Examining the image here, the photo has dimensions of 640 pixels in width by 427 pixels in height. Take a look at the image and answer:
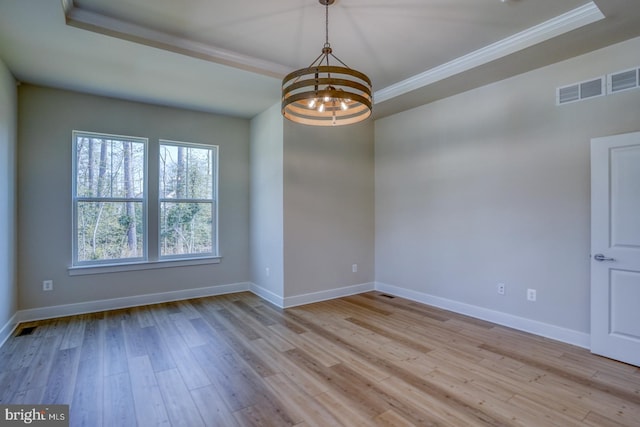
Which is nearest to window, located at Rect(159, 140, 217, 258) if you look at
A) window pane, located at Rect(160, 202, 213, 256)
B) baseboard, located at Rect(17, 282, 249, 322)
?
window pane, located at Rect(160, 202, 213, 256)

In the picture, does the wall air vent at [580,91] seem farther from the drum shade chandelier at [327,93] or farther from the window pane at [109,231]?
the window pane at [109,231]

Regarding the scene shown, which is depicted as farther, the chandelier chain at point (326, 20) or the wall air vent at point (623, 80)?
the wall air vent at point (623, 80)

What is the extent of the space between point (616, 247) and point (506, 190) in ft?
3.60

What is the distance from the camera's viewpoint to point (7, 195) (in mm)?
3432

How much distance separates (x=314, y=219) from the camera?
4664 millimetres

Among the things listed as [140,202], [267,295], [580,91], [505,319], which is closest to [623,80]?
[580,91]

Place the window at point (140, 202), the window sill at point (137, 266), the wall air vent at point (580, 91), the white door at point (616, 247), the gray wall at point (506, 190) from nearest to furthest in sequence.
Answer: the white door at point (616, 247), the wall air vent at point (580, 91), the gray wall at point (506, 190), the window sill at point (137, 266), the window at point (140, 202)

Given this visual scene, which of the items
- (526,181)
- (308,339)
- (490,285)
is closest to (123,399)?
(308,339)

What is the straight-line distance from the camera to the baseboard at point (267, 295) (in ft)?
14.6

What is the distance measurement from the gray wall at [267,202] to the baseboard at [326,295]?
0.17m

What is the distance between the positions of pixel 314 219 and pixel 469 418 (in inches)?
121

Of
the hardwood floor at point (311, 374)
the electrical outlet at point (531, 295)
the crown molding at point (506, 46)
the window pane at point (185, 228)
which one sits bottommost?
the hardwood floor at point (311, 374)

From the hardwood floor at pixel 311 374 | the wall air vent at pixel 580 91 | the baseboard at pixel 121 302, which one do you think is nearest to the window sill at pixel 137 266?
the baseboard at pixel 121 302

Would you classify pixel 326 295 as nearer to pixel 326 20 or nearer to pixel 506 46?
pixel 326 20
